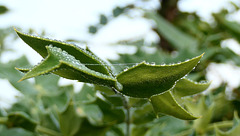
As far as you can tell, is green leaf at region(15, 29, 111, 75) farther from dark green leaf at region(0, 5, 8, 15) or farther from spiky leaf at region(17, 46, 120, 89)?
dark green leaf at region(0, 5, 8, 15)

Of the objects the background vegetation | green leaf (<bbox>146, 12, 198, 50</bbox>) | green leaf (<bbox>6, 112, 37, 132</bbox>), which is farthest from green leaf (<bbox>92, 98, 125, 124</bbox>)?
green leaf (<bbox>146, 12, 198, 50</bbox>)

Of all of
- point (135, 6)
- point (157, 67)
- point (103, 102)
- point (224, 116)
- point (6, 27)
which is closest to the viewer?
point (157, 67)

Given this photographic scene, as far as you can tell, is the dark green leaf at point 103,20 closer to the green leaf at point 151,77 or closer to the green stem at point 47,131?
the green stem at point 47,131

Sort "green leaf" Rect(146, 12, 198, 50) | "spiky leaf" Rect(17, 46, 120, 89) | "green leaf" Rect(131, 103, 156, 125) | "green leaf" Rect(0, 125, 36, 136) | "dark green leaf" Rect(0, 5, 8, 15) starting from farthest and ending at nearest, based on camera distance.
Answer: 1. "green leaf" Rect(146, 12, 198, 50)
2. "dark green leaf" Rect(0, 5, 8, 15)
3. "green leaf" Rect(0, 125, 36, 136)
4. "green leaf" Rect(131, 103, 156, 125)
5. "spiky leaf" Rect(17, 46, 120, 89)

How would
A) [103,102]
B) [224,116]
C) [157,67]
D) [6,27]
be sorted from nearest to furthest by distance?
[157,67] → [103,102] → [224,116] → [6,27]

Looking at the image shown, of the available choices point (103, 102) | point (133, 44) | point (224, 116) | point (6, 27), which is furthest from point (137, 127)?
point (6, 27)

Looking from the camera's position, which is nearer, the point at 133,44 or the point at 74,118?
the point at 74,118

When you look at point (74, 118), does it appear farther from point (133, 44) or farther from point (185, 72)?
point (133, 44)

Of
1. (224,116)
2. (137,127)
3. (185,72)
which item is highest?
(185,72)
